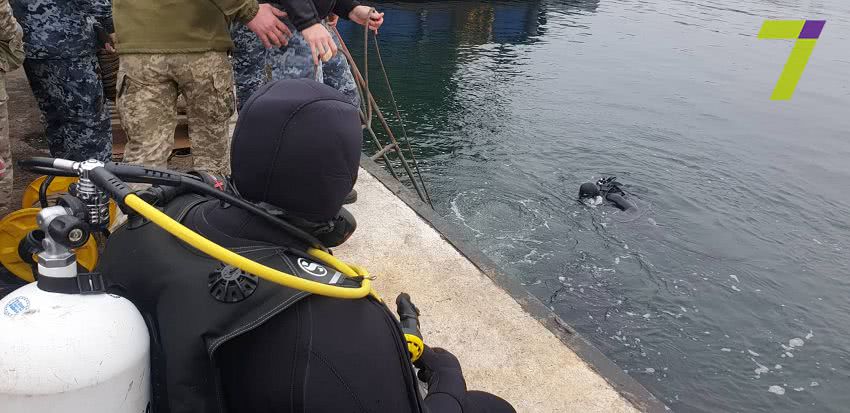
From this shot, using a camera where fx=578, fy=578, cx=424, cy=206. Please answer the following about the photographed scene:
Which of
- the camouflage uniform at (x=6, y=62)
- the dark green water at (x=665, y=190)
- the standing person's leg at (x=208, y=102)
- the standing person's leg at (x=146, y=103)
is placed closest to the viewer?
the camouflage uniform at (x=6, y=62)

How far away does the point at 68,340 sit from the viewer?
1077mm

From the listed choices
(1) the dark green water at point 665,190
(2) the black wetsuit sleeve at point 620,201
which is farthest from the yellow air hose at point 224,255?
(2) the black wetsuit sleeve at point 620,201

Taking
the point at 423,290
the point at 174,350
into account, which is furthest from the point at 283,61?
the point at 174,350

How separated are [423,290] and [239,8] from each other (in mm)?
1822

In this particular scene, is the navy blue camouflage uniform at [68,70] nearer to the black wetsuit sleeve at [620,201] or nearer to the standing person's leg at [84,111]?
the standing person's leg at [84,111]

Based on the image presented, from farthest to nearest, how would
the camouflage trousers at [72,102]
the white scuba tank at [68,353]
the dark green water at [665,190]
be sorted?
the dark green water at [665,190] → the camouflage trousers at [72,102] → the white scuba tank at [68,353]

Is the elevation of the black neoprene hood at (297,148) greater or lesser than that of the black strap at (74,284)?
greater

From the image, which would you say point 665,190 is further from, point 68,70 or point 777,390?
point 68,70

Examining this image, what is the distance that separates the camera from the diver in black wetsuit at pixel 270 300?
3.82 feet

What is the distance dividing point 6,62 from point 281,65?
4.35 feet

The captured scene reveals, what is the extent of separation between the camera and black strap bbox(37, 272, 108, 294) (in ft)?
3.74

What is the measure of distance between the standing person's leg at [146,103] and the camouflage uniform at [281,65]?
0.46m

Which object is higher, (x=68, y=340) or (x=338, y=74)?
(x=68, y=340)

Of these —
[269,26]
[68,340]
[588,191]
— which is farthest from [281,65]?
[588,191]
